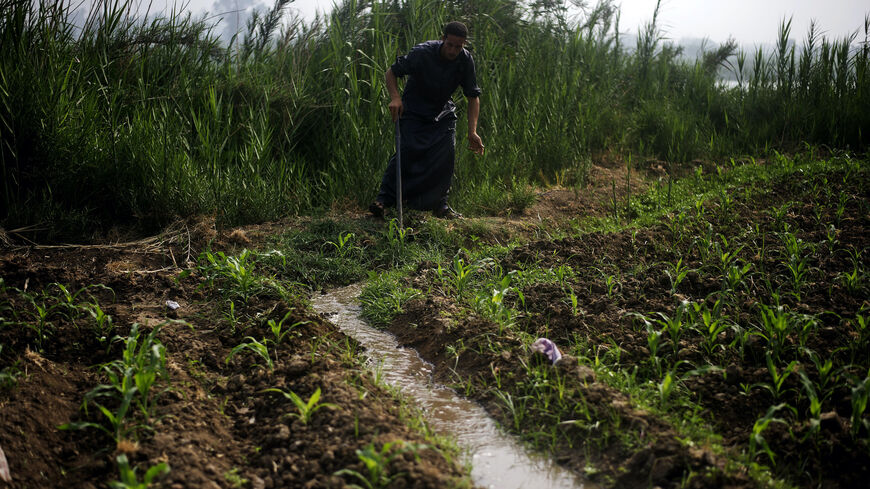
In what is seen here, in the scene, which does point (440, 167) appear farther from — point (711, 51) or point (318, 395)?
point (711, 51)

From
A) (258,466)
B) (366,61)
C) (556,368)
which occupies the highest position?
(366,61)

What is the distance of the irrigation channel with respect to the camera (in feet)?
7.64

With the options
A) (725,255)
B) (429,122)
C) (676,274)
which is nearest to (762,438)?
(676,274)

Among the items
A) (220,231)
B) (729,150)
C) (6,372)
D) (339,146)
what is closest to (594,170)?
(729,150)

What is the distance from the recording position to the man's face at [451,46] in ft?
16.9

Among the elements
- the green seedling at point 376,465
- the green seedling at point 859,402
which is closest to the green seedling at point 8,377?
the green seedling at point 376,465

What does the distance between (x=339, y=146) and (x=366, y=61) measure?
125 cm

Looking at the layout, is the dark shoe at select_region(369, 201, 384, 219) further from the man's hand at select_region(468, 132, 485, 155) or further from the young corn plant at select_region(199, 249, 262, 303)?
the young corn plant at select_region(199, 249, 262, 303)

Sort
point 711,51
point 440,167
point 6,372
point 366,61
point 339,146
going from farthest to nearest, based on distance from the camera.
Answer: point 711,51 < point 366,61 < point 339,146 < point 440,167 < point 6,372

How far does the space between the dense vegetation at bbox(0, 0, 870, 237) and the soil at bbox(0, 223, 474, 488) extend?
141 centimetres

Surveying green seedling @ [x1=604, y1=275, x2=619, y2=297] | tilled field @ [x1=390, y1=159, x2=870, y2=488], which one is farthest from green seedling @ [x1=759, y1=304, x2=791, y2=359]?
green seedling @ [x1=604, y1=275, x2=619, y2=297]

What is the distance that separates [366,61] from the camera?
705 cm

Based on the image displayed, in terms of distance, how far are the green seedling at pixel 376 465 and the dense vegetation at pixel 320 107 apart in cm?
355

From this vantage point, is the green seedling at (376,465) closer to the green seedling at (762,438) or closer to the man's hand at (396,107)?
the green seedling at (762,438)
